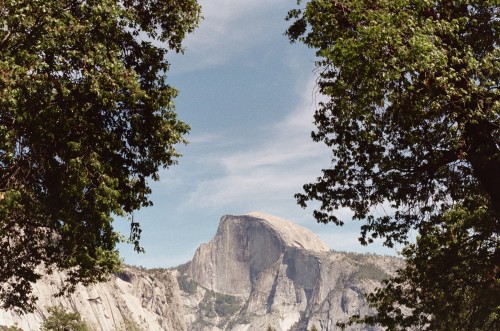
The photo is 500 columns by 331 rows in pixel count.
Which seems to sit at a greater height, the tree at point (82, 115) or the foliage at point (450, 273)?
the tree at point (82, 115)

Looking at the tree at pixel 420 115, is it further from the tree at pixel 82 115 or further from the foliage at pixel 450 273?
the tree at pixel 82 115

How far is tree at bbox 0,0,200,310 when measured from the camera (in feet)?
45.7

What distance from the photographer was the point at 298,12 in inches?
759

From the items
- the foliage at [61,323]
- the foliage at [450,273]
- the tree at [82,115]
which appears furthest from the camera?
the foliage at [61,323]

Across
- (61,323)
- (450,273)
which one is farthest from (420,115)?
(61,323)

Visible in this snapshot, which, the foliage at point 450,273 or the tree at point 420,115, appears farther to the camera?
the foliage at point 450,273

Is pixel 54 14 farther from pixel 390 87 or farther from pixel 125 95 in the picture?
pixel 390 87

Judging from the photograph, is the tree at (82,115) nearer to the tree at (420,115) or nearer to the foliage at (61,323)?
the tree at (420,115)

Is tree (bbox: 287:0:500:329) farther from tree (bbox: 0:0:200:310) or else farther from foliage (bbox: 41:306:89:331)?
foliage (bbox: 41:306:89:331)

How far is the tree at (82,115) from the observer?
45.7ft

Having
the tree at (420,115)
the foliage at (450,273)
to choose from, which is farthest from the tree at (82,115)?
the foliage at (450,273)

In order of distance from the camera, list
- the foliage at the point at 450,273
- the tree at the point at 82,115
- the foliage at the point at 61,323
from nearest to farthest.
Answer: the tree at the point at 82,115 < the foliage at the point at 450,273 < the foliage at the point at 61,323

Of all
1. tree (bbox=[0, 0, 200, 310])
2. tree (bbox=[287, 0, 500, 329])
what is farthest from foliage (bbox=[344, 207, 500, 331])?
tree (bbox=[0, 0, 200, 310])

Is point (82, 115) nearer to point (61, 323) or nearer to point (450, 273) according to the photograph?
point (450, 273)
